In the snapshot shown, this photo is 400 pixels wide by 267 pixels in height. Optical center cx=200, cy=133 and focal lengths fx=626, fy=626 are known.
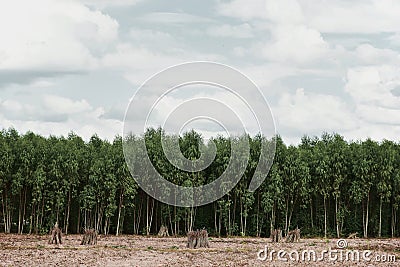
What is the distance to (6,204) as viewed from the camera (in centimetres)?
4128

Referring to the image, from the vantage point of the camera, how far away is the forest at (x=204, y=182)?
137 feet

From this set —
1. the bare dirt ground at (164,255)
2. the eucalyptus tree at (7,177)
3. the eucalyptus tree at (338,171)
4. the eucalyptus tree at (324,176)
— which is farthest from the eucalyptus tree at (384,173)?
the eucalyptus tree at (7,177)

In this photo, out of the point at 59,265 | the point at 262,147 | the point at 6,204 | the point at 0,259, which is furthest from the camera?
the point at 262,147

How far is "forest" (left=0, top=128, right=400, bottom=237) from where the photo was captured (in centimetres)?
4184

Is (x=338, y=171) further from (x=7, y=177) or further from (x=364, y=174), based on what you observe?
(x=7, y=177)

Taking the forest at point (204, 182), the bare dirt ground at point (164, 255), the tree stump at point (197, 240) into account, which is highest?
the forest at point (204, 182)

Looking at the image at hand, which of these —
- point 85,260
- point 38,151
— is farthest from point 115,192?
point 85,260

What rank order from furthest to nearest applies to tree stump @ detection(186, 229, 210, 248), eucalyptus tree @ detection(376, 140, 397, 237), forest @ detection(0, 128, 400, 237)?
eucalyptus tree @ detection(376, 140, 397, 237) < forest @ detection(0, 128, 400, 237) < tree stump @ detection(186, 229, 210, 248)

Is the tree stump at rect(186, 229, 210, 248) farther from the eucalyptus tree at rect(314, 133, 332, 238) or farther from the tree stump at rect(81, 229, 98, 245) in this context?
the eucalyptus tree at rect(314, 133, 332, 238)

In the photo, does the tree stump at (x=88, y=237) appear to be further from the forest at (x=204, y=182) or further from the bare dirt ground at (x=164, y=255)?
the forest at (x=204, y=182)

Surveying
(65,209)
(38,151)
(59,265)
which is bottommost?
(59,265)

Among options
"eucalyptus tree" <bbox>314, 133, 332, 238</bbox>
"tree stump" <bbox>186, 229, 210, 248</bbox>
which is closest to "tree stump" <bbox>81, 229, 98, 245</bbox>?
"tree stump" <bbox>186, 229, 210, 248</bbox>

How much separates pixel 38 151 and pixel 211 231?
43.5 ft

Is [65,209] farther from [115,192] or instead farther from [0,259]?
[0,259]
